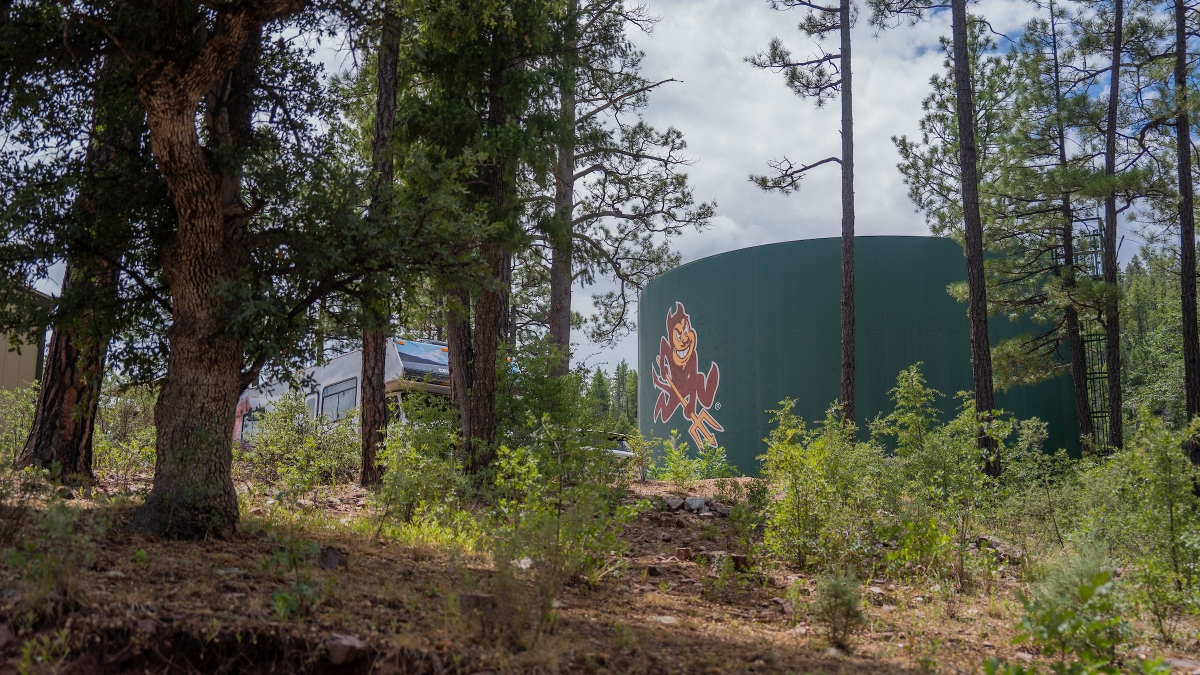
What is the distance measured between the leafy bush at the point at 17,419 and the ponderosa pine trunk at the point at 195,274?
3763 mm

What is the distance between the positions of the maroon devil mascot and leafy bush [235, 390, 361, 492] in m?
9.00

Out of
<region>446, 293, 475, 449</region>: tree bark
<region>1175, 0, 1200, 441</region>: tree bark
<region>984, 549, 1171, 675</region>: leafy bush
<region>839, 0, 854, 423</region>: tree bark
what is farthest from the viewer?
<region>839, 0, 854, 423</region>: tree bark

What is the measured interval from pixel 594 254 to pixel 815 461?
30.0ft

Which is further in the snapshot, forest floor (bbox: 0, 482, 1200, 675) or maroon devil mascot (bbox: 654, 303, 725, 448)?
maroon devil mascot (bbox: 654, 303, 725, 448)

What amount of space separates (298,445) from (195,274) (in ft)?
20.6

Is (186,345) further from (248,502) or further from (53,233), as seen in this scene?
(248,502)

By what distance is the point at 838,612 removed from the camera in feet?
15.4

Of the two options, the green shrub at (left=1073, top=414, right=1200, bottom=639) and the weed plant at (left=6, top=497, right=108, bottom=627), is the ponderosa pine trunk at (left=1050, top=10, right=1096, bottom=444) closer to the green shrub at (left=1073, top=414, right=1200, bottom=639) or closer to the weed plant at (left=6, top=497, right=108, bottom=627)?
the green shrub at (left=1073, top=414, right=1200, bottom=639)

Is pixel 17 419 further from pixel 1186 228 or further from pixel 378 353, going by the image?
pixel 1186 228

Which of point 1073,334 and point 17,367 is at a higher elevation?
point 1073,334

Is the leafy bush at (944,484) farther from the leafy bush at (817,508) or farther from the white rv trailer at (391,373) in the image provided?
the white rv trailer at (391,373)

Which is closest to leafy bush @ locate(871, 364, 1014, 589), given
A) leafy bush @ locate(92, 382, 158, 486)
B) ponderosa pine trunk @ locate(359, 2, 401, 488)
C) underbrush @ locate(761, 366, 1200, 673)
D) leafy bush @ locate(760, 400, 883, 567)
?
underbrush @ locate(761, 366, 1200, 673)

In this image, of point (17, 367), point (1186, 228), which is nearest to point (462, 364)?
point (1186, 228)

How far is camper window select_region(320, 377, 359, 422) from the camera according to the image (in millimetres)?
17031
